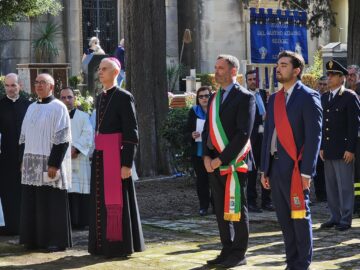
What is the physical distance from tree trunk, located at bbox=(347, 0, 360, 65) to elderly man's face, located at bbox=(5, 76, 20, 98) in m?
7.94

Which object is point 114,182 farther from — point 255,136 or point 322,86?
point 322,86

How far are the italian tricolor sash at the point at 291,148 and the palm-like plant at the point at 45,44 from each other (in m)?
22.5

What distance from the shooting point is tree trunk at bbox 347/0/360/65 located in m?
17.4

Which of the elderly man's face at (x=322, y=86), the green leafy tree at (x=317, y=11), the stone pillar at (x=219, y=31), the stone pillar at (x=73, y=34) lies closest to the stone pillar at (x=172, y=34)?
the stone pillar at (x=219, y=31)

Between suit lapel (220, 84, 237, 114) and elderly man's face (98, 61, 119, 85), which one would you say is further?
elderly man's face (98, 61, 119, 85)

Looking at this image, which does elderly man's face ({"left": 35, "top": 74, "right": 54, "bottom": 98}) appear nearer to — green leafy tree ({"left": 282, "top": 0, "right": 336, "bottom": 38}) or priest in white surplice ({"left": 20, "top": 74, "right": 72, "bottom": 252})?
priest in white surplice ({"left": 20, "top": 74, "right": 72, "bottom": 252})

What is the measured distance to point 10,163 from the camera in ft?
37.4

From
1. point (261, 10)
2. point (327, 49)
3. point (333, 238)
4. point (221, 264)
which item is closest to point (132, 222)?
point (221, 264)

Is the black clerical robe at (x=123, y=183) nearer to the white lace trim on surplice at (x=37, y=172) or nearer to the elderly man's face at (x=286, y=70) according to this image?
the white lace trim on surplice at (x=37, y=172)

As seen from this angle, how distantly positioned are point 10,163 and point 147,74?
19.5 ft

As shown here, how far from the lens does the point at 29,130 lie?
10.2 metres

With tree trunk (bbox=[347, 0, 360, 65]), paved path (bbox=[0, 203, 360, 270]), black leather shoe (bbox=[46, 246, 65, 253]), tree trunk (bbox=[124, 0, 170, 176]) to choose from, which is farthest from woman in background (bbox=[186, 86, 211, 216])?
tree trunk (bbox=[347, 0, 360, 65])

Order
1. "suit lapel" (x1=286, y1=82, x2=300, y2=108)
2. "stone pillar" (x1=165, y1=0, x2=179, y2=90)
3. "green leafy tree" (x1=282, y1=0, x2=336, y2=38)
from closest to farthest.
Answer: "suit lapel" (x1=286, y1=82, x2=300, y2=108)
"green leafy tree" (x1=282, y1=0, x2=336, y2=38)
"stone pillar" (x1=165, y1=0, x2=179, y2=90)

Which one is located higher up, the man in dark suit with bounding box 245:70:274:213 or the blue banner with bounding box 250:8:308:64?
the blue banner with bounding box 250:8:308:64
